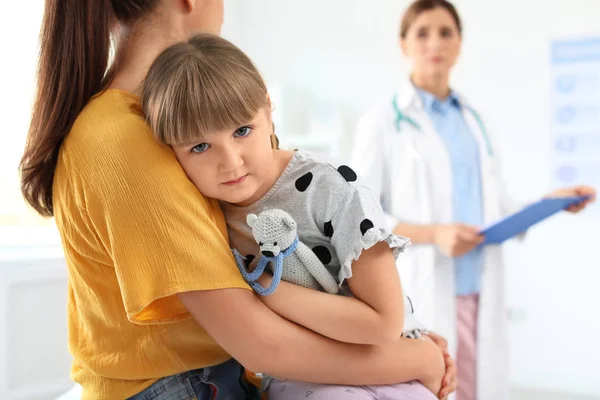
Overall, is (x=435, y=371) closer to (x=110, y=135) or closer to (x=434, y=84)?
(x=110, y=135)

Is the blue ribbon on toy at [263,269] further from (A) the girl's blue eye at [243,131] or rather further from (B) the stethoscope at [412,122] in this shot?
(B) the stethoscope at [412,122]

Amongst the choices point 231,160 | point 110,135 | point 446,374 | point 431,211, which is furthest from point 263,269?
point 431,211

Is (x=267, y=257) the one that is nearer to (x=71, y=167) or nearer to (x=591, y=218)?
(x=71, y=167)

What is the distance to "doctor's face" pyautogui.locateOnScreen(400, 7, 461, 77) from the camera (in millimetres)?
2330

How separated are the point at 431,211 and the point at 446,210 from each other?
0.05m

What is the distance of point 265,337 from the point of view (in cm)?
75

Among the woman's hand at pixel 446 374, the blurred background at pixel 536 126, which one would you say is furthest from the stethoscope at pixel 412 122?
the woman's hand at pixel 446 374

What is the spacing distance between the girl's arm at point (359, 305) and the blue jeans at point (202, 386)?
0.15m

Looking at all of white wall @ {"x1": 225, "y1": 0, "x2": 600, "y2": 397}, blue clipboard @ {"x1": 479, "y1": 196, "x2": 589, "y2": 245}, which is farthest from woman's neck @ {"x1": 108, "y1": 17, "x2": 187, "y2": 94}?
white wall @ {"x1": 225, "y1": 0, "x2": 600, "y2": 397}

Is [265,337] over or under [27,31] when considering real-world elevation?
under

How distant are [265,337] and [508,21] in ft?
10.1

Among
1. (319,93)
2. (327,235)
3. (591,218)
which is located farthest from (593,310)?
(327,235)

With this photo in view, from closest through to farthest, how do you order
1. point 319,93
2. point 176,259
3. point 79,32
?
point 176,259 < point 79,32 < point 319,93

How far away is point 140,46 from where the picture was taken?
0.92 m
